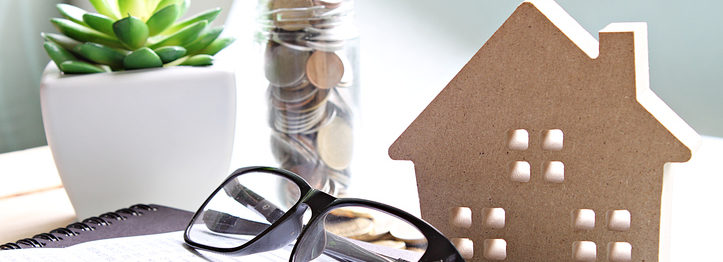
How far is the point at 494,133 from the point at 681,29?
16.5 inches

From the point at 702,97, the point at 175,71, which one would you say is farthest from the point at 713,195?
the point at 175,71

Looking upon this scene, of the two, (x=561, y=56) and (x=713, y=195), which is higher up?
(x=561, y=56)

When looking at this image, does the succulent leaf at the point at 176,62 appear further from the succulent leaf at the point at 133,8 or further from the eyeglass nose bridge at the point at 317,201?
the eyeglass nose bridge at the point at 317,201

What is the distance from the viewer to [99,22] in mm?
498

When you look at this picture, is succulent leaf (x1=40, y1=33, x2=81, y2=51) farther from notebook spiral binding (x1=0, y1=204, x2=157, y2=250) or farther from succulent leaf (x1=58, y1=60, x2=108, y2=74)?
notebook spiral binding (x1=0, y1=204, x2=157, y2=250)

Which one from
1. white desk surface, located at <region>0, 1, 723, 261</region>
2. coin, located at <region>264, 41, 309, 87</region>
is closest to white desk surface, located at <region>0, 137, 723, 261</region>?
white desk surface, located at <region>0, 1, 723, 261</region>

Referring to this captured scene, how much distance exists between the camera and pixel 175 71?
0.49m

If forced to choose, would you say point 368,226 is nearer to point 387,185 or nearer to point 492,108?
point 492,108

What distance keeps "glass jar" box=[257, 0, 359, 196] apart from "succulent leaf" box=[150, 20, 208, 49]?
49 millimetres

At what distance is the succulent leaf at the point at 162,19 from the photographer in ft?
1.65

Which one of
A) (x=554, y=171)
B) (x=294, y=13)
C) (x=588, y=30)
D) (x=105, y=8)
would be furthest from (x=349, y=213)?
(x=588, y=30)

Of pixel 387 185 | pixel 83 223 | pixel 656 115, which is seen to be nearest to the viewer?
pixel 656 115

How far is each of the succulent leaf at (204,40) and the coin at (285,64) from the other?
0.05m

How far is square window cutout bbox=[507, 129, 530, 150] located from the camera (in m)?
0.30
